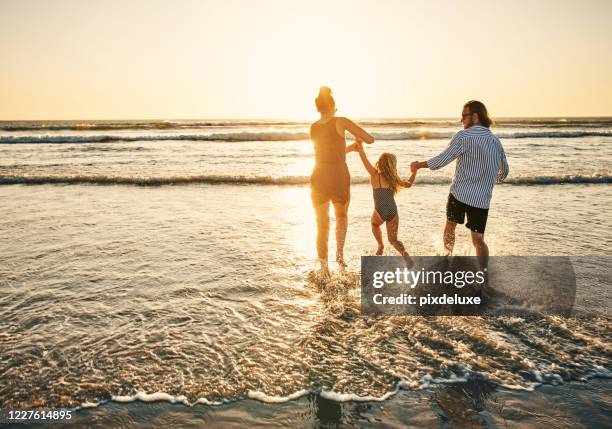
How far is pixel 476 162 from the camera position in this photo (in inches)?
168

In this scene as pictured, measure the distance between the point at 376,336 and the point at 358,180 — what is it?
902 centimetres

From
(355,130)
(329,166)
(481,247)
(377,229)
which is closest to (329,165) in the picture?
(329,166)

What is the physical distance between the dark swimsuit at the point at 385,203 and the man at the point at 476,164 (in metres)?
0.79

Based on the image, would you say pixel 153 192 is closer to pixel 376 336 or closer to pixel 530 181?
pixel 376 336

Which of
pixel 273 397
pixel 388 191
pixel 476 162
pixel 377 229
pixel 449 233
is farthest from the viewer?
pixel 377 229

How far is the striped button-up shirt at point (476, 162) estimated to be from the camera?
4.22 meters

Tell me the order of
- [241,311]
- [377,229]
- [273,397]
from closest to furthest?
[273,397]
[241,311]
[377,229]

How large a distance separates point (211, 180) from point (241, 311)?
875 cm

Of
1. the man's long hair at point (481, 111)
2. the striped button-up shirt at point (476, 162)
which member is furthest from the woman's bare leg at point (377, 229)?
the man's long hair at point (481, 111)

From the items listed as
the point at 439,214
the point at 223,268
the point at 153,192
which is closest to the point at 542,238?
the point at 439,214

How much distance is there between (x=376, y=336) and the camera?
11.3 feet

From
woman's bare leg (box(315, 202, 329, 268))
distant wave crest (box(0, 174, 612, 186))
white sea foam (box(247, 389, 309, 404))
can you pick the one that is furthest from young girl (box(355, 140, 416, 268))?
distant wave crest (box(0, 174, 612, 186))

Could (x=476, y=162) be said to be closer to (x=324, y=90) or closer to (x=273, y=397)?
(x=324, y=90)

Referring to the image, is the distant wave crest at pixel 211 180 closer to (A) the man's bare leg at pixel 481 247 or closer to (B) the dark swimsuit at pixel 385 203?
(B) the dark swimsuit at pixel 385 203
